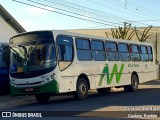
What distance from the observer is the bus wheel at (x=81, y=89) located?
19.0 m

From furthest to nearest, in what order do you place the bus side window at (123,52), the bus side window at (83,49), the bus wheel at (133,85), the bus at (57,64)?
the bus wheel at (133,85) → the bus side window at (123,52) → the bus side window at (83,49) → the bus at (57,64)

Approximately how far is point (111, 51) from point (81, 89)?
4.28m

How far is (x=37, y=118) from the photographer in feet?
42.0

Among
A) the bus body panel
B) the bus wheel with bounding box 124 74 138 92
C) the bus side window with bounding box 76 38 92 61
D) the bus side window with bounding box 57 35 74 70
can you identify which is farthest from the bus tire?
the bus wheel with bounding box 124 74 138 92

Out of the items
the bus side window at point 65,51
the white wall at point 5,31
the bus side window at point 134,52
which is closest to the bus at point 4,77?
the white wall at point 5,31

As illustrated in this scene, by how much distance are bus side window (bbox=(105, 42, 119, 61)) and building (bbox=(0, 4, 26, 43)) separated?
8.66m

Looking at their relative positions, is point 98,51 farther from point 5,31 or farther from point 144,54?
point 5,31

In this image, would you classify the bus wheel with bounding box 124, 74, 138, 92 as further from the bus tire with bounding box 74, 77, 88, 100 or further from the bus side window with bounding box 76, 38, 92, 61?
the bus tire with bounding box 74, 77, 88, 100

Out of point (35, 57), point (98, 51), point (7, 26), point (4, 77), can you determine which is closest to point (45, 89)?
point (35, 57)

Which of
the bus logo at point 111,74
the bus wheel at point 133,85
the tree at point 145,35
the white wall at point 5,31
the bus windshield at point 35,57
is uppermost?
the tree at point 145,35

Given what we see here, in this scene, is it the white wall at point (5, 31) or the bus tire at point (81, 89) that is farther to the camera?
the white wall at point (5, 31)

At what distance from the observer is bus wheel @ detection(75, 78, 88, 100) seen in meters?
19.0

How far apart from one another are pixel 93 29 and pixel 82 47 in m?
34.0

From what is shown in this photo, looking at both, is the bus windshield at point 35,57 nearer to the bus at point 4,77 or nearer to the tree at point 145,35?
the bus at point 4,77
